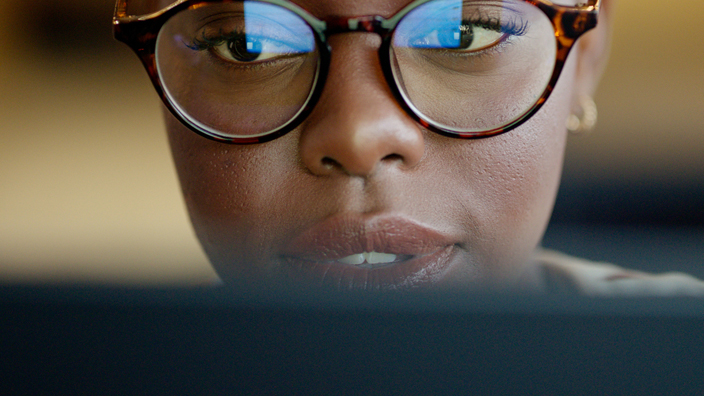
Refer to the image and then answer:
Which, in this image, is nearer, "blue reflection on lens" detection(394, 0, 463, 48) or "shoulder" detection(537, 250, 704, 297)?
"blue reflection on lens" detection(394, 0, 463, 48)

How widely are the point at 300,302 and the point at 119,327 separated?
61mm

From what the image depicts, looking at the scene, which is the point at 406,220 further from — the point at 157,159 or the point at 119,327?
the point at 157,159

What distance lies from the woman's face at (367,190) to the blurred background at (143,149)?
62 centimetres

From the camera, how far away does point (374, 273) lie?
0.45 metres

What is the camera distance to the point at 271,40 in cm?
42

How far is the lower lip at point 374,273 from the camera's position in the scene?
1.47ft

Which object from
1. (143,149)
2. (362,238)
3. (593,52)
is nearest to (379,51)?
(362,238)

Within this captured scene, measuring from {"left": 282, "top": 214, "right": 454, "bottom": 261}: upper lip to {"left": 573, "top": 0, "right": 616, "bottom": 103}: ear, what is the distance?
312 millimetres

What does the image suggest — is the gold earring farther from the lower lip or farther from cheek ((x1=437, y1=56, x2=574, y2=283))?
the lower lip

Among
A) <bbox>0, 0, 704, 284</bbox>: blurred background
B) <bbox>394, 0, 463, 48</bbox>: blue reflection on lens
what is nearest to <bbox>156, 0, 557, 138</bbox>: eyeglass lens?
<bbox>394, 0, 463, 48</bbox>: blue reflection on lens

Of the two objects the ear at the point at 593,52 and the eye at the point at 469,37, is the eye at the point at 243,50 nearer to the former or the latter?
the eye at the point at 469,37

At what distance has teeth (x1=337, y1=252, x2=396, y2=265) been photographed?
1.47ft

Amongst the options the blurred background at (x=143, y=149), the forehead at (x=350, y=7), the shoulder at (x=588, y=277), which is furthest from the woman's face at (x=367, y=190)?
the blurred background at (x=143, y=149)

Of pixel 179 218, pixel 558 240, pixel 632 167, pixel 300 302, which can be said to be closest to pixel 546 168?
pixel 300 302
